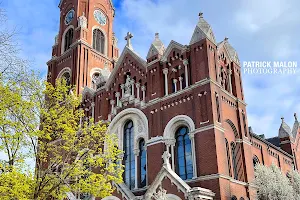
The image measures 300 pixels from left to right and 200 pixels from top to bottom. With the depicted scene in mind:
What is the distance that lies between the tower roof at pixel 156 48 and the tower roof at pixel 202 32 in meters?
3.24

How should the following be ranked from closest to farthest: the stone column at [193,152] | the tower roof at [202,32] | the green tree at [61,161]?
the green tree at [61,161], the stone column at [193,152], the tower roof at [202,32]

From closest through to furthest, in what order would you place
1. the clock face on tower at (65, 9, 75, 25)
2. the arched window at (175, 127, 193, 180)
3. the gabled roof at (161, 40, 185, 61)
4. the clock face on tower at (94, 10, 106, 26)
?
1. the arched window at (175, 127, 193, 180)
2. the gabled roof at (161, 40, 185, 61)
3. the clock face on tower at (65, 9, 75, 25)
4. the clock face on tower at (94, 10, 106, 26)

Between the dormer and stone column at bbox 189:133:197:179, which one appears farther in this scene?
the dormer

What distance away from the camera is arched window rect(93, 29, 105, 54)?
42169mm

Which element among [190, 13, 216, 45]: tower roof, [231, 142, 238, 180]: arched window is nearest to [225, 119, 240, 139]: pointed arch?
[231, 142, 238, 180]: arched window

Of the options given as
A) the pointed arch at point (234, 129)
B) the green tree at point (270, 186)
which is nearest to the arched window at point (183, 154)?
the pointed arch at point (234, 129)

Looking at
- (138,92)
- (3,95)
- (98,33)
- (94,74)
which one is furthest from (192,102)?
(98,33)

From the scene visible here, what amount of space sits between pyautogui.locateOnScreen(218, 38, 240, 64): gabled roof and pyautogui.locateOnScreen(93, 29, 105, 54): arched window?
720 inches

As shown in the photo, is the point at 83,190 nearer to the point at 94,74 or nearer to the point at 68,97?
the point at 68,97

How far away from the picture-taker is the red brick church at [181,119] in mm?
22230

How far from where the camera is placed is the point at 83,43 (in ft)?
128

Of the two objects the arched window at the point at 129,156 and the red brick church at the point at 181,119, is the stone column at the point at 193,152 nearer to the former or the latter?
the red brick church at the point at 181,119

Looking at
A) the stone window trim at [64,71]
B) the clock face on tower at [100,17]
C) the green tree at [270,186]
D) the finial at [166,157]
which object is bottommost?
the green tree at [270,186]

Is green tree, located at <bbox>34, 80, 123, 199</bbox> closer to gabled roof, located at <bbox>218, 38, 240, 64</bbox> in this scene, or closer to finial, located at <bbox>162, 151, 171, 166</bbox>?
finial, located at <bbox>162, 151, 171, 166</bbox>
